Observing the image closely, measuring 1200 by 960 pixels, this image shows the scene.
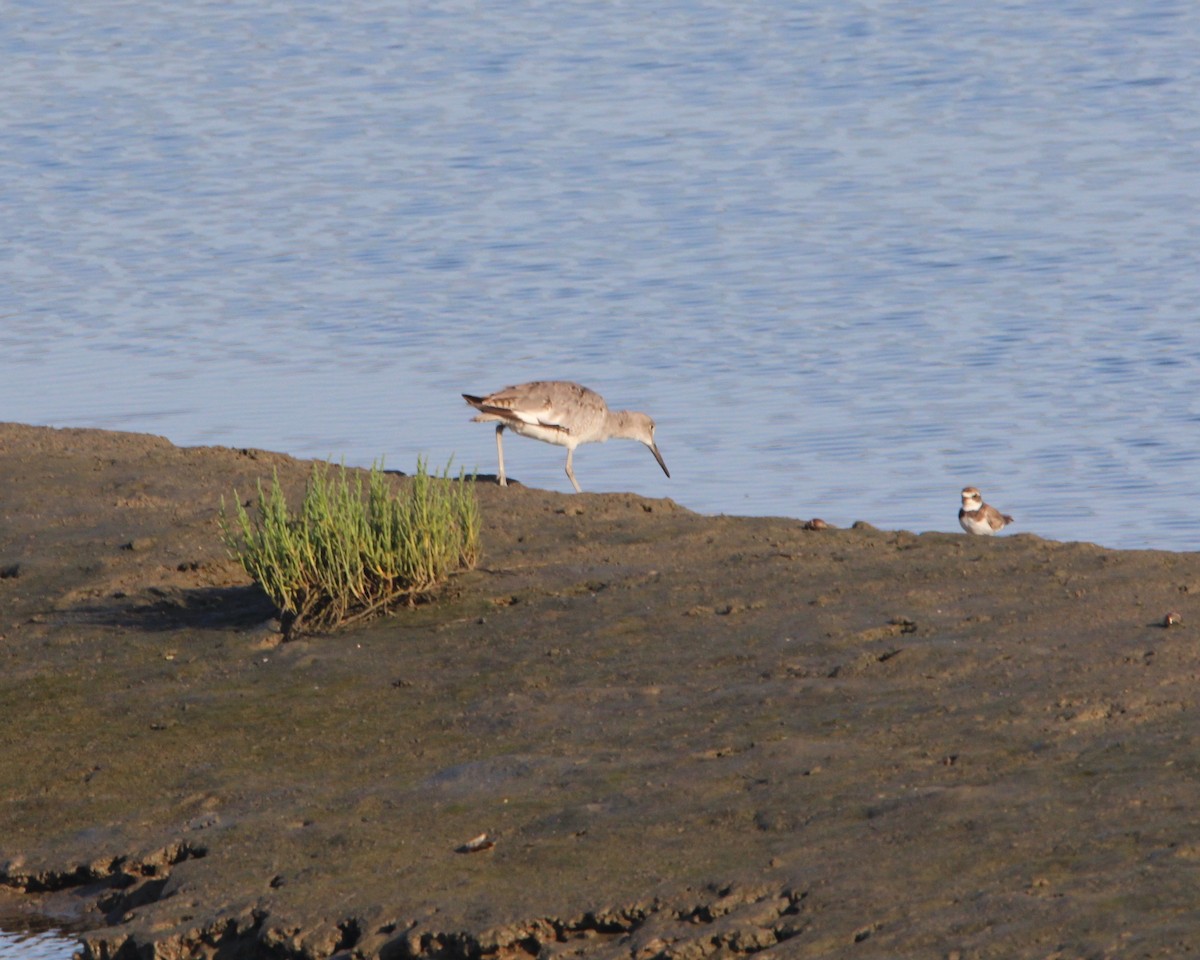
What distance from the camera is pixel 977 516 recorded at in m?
12.1

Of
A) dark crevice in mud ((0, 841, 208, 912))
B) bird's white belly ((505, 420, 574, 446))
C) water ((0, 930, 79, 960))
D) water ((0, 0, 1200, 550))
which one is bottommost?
water ((0, 930, 79, 960))

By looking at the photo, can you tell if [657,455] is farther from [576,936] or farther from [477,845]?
[576,936]

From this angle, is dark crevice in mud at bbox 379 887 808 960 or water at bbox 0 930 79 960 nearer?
dark crevice in mud at bbox 379 887 808 960

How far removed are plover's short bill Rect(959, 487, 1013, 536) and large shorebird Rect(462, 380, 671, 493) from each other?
7.47ft

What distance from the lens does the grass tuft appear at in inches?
355

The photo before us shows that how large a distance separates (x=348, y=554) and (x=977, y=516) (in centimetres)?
452

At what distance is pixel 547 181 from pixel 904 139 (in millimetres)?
4641

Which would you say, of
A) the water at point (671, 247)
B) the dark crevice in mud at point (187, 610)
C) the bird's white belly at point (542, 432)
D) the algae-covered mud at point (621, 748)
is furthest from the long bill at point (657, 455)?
the dark crevice in mud at point (187, 610)

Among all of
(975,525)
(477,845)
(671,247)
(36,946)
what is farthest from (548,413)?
(671,247)

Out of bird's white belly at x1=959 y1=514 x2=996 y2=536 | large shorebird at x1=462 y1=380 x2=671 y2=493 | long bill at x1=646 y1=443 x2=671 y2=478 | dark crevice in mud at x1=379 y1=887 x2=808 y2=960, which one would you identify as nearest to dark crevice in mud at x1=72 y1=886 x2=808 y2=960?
dark crevice in mud at x1=379 y1=887 x2=808 y2=960

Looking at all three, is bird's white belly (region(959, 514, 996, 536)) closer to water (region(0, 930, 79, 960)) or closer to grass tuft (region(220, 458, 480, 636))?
grass tuft (region(220, 458, 480, 636))

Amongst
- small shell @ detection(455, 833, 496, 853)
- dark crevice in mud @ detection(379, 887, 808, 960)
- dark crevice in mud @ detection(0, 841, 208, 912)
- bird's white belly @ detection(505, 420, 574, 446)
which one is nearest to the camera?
dark crevice in mud @ detection(379, 887, 808, 960)

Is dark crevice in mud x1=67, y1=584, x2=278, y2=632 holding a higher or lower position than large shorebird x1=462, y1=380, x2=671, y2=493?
lower

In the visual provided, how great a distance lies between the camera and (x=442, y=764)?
7402 mm
